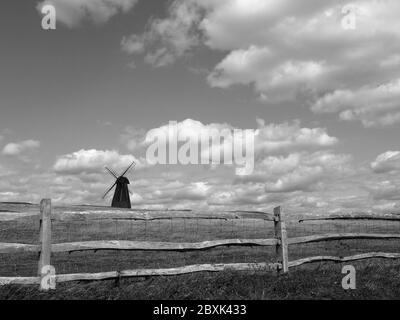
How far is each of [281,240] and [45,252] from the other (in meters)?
5.39

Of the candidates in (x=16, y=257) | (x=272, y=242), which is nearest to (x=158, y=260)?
(x=16, y=257)

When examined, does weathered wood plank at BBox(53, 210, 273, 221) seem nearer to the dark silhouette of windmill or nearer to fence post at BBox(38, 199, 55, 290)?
fence post at BBox(38, 199, 55, 290)

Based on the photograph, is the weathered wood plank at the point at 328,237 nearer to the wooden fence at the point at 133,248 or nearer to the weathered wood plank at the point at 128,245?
the wooden fence at the point at 133,248

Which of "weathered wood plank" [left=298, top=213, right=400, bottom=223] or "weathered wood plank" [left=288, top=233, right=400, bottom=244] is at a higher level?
"weathered wood plank" [left=298, top=213, right=400, bottom=223]

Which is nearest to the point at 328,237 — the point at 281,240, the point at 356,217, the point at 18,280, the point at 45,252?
the point at 356,217

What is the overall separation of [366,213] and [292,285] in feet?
17.5

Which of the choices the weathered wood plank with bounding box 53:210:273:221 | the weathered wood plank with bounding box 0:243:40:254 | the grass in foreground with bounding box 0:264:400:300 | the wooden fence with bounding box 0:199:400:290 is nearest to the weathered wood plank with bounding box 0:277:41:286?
the wooden fence with bounding box 0:199:400:290

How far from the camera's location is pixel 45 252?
880 centimetres

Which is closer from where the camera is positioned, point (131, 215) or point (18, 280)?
point (18, 280)

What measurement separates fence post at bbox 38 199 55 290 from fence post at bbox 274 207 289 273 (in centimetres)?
517

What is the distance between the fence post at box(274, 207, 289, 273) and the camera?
10.7m

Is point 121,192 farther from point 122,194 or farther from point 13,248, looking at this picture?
point 13,248
